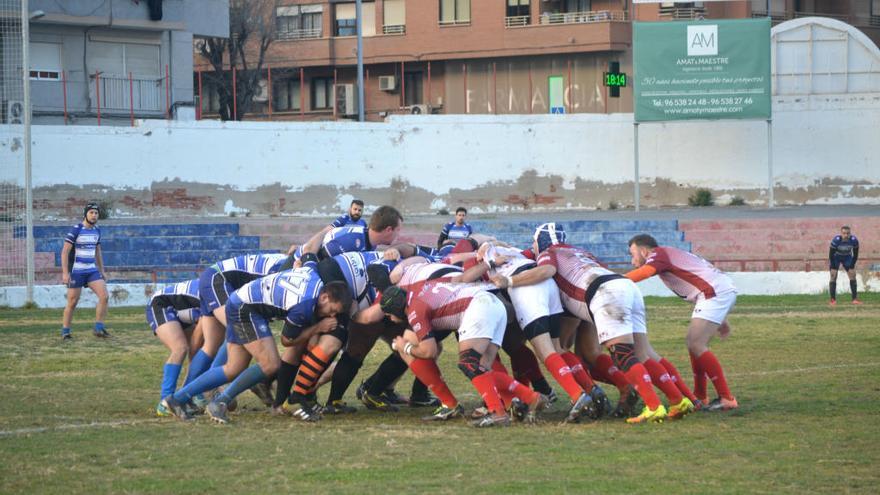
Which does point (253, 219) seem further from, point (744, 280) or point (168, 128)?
point (744, 280)

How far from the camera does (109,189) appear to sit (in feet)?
112

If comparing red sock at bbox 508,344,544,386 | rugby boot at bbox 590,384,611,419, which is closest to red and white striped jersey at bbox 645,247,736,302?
rugby boot at bbox 590,384,611,419

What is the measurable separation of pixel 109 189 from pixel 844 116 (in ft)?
72.4

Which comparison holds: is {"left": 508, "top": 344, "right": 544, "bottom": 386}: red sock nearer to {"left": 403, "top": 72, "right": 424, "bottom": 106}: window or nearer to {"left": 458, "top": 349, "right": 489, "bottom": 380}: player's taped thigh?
{"left": 458, "top": 349, "right": 489, "bottom": 380}: player's taped thigh

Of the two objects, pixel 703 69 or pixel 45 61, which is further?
pixel 45 61

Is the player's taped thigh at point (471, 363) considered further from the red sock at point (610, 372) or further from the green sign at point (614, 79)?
the green sign at point (614, 79)

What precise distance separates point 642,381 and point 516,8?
132ft

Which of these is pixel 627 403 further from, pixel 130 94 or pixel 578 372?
pixel 130 94

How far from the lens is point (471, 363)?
35.0 ft

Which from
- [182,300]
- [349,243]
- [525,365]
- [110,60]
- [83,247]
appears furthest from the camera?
[110,60]

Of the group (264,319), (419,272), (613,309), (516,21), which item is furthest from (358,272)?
(516,21)

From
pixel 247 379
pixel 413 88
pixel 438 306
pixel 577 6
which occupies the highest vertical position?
pixel 577 6

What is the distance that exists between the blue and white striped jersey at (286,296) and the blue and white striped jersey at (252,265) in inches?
35.2

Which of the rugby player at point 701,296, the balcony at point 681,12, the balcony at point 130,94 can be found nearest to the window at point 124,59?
the balcony at point 130,94
